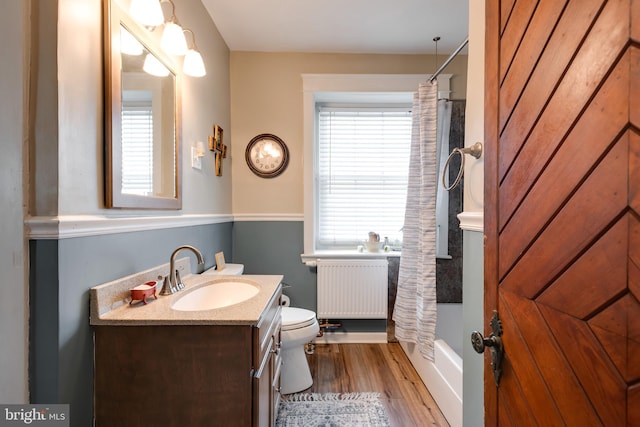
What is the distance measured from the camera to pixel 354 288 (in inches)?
98.5

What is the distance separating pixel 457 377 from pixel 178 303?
148 cm

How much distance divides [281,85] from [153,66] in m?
1.36

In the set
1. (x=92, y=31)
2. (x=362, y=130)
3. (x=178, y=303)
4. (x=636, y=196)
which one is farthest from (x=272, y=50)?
(x=636, y=196)

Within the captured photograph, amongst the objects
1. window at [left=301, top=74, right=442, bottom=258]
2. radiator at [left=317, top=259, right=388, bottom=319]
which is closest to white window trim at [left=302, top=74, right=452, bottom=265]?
window at [left=301, top=74, right=442, bottom=258]

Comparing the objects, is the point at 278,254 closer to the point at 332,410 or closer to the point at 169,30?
the point at 332,410

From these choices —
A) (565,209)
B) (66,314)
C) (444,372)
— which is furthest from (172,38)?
(444,372)

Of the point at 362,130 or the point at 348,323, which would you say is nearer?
the point at 348,323

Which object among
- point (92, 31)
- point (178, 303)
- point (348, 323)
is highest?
point (92, 31)

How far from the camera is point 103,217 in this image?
1.04 metres

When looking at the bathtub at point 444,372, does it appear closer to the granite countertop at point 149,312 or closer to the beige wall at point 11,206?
the granite countertop at point 149,312

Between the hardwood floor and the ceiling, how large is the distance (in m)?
2.54

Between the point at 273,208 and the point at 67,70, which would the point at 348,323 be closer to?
the point at 273,208

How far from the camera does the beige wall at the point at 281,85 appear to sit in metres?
2.56

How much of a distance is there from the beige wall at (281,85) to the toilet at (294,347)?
46.4 inches
